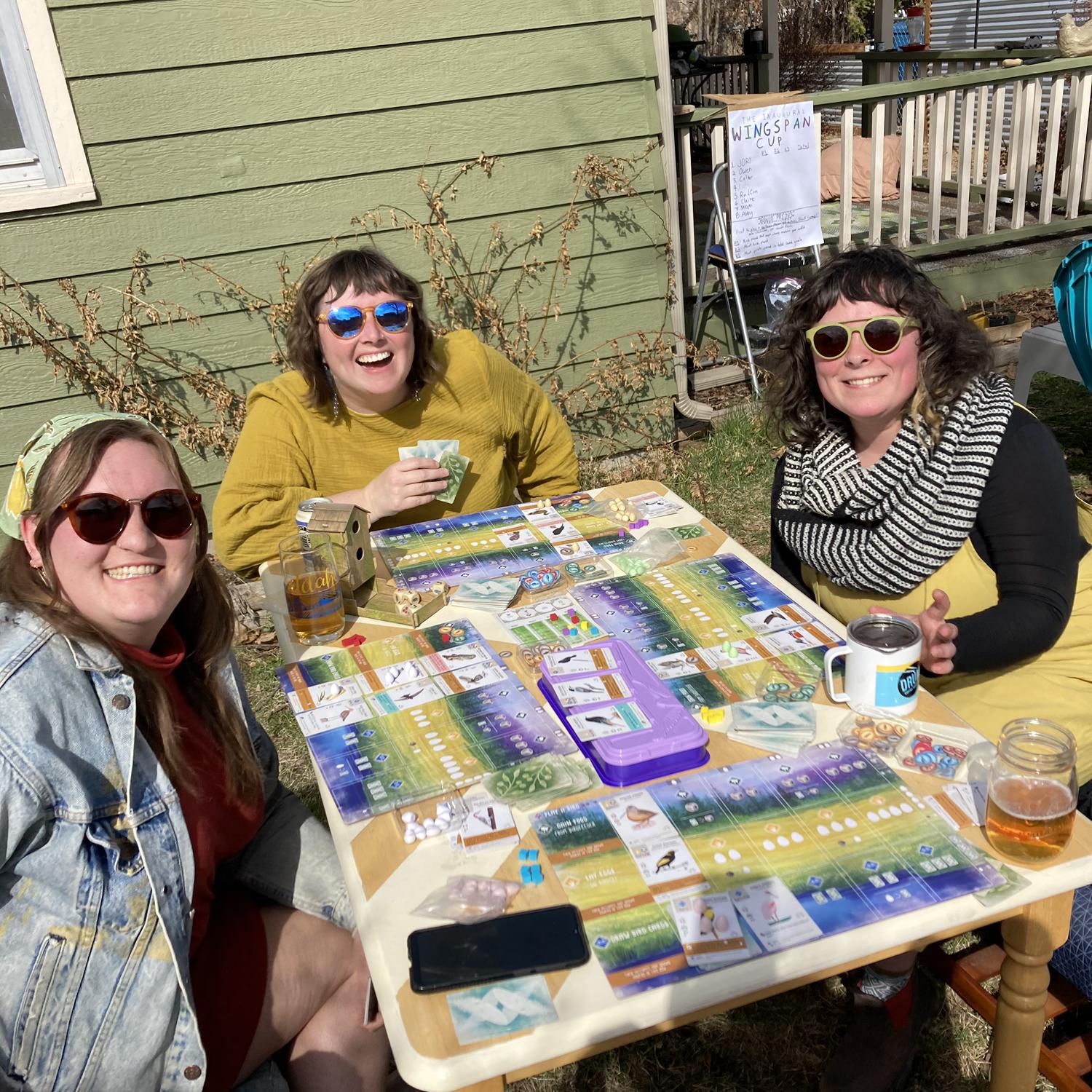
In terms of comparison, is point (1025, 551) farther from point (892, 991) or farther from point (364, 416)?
point (364, 416)

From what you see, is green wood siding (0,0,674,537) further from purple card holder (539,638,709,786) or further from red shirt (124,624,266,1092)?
purple card holder (539,638,709,786)

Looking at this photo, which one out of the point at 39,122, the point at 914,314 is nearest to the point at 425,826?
the point at 914,314

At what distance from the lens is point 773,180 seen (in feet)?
17.3

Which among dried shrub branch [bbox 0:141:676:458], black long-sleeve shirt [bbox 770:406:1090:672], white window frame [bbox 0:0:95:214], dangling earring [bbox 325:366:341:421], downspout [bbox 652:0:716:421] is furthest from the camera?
downspout [bbox 652:0:716:421]

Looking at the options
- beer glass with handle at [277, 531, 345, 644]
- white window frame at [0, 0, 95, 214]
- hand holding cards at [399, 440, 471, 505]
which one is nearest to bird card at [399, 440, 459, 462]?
hand holding cards at [399, 440, 471, 505]

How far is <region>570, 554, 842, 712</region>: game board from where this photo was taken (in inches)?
66.9

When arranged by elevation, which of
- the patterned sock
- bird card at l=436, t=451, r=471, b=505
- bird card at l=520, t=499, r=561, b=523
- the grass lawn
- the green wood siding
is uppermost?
the green wood siding

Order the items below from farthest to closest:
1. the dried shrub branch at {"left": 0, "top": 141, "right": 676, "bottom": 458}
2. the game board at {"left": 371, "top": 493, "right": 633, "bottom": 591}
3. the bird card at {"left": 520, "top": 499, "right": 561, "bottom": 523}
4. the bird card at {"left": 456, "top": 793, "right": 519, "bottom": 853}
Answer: the dried shrub branch at {"left": 0, "top": 141, "right": 676, "bottom": 458} → the bird card at {"left": 520, "top": 499, "right": 561, "bottom": 523} → the game board at {"left": 371, "top": 493, "right": 633, "bottom": 591} → the bird card at {"left": 456, "top": 793, "right": 519, "bottom": 853}

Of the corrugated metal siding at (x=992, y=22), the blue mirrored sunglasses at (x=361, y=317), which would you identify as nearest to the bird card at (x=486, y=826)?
the blue mirrored sunglasses at (x=361, y=317)

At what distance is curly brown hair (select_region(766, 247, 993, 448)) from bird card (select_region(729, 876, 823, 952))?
1.16 meters

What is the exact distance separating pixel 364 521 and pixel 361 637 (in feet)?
0.98

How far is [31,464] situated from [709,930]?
1227 mm

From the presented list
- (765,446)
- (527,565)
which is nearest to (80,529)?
(527,565)

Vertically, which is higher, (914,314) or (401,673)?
(914,314)
